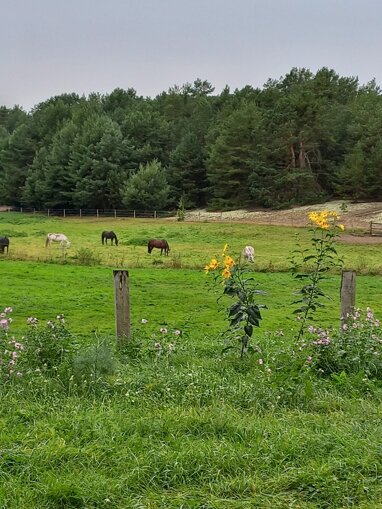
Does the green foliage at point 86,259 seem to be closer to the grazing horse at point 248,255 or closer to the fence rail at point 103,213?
the grazing horse at point 248,255

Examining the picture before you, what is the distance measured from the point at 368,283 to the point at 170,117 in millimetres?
75005

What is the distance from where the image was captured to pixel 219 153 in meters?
61.5

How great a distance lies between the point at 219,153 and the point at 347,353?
2262 inches

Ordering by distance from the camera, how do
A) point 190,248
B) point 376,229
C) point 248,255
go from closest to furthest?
point 248,255 < point 190,248 < point 376,229

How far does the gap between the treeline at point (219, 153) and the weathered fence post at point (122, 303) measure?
4991 centimetres

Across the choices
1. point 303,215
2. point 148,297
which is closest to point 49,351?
point 148,297

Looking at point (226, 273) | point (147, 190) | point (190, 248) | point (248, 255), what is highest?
point (147, 190)

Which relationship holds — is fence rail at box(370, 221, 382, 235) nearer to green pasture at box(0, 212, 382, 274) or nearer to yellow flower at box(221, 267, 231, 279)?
green pasture at box(0, 212, 382, 274)

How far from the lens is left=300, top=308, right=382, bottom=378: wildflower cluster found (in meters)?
5.43

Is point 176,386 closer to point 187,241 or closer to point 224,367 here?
point 224,367

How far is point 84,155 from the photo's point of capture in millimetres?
66875

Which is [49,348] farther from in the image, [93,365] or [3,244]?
[3,244]

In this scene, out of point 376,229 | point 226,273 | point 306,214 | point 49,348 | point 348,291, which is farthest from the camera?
point 306,214

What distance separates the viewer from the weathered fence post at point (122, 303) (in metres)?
6.54
